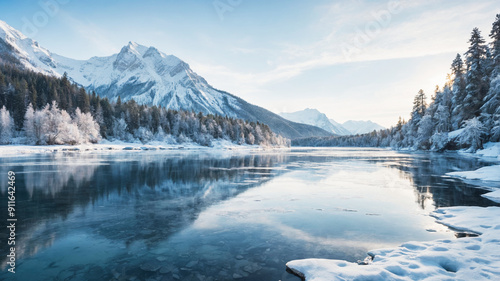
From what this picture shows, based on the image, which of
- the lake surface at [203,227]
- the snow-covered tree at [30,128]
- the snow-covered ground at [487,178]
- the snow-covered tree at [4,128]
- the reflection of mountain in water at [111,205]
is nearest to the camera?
the lake surface at [203,227]

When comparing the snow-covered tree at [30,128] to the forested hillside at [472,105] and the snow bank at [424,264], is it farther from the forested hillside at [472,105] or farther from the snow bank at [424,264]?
the forested hillside at [472,105]

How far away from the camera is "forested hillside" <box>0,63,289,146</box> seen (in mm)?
72062

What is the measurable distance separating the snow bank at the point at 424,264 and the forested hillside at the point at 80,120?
3435 inches

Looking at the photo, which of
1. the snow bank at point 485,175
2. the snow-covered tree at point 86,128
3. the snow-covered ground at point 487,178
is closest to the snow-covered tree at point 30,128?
the snow-covered tree at point 86,128

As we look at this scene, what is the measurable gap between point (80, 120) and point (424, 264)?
101759 millimetres

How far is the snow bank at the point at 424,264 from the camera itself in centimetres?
632

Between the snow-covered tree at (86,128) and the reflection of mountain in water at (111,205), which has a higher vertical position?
the snow-covered tree at (86,128)

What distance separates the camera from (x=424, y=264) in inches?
276

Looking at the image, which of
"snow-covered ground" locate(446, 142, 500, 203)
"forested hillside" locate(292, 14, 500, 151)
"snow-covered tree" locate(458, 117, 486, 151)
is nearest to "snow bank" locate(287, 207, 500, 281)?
"snow-covered ground" locate(446, 142, 500, 203)

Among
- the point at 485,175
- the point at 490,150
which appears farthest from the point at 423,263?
the point at 490,150

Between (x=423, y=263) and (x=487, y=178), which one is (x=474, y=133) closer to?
(x=487, y=178)

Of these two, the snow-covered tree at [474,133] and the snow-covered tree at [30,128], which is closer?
the snow-covered tree at [474,133]

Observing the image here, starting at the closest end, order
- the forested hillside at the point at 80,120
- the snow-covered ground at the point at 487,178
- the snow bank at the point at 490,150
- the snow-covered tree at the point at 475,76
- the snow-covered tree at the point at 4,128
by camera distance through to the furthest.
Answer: the snow-covered ground at the point at 487,178
the snow bank at the point at 490,150
the snow-covered tree at the point at 475,76
the snow-covered tree at the point at 4,128
the forested hillside at the point at 80,120

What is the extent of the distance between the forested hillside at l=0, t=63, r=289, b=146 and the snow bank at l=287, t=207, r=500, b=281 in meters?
87.3
